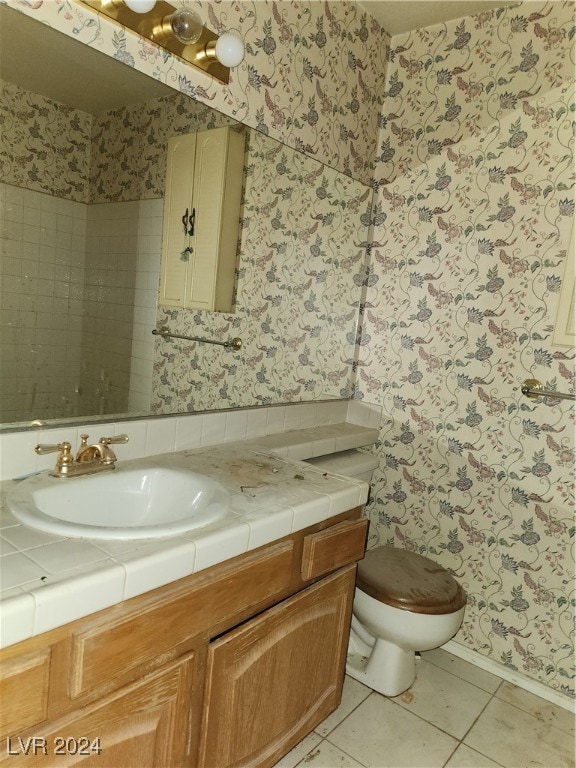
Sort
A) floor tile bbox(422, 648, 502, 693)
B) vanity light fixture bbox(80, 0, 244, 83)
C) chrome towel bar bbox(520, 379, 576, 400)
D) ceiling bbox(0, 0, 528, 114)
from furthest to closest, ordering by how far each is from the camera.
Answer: floor tile bbox(422, 648, 502, 693) → chrome towel bar bbox(520, 379, 576, 400) → vanity light fixture bbox(80, 0, 244, 83) → ceiling bbox(0, 0, 528, 114)

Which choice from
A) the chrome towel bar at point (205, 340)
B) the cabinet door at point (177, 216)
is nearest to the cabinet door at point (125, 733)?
the chrome towel bar at point (205, 340)

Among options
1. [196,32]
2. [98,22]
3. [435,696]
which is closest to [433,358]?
[435,696]

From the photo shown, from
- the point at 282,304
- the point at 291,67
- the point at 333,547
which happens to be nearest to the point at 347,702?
the point at 333,547

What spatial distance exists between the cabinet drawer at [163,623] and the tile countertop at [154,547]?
4 centimetres

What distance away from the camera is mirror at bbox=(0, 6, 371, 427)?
43.5 inches

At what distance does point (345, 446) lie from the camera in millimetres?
1949

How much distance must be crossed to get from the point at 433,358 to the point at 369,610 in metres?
0.91

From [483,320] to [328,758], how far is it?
1435 mm

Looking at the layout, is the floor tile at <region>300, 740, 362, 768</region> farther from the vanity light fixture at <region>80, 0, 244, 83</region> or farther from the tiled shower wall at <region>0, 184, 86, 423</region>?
the vanity light fixture at <region>80, 0, 244, 83</region>

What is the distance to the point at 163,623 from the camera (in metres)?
0.90

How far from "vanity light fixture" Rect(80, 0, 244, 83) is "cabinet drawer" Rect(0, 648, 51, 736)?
1.27 meters

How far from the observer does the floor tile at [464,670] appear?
71.5 inches

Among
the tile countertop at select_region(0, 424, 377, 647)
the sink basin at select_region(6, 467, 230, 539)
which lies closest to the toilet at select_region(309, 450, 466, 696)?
the tile countertop at select_region(0, 424, 377, 647)

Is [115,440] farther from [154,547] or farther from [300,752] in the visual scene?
[300,752]
